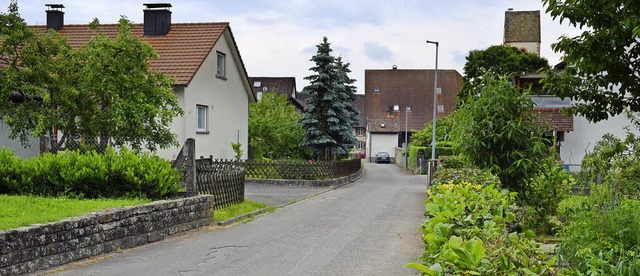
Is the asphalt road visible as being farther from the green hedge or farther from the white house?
the white house

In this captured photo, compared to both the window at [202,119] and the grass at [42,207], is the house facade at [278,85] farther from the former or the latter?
the grass at [42,207]

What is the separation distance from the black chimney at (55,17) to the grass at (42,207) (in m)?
23.8

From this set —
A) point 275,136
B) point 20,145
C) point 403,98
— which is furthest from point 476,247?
point 403,98

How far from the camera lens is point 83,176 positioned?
12.2 m

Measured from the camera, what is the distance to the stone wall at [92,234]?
26.3 ft

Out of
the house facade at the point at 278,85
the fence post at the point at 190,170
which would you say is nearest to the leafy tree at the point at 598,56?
the fence post at the point at 190,170

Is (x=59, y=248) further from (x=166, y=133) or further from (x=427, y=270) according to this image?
(x=166, y=133)

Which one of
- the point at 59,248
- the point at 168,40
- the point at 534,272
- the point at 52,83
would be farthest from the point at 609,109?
the point at 168,40

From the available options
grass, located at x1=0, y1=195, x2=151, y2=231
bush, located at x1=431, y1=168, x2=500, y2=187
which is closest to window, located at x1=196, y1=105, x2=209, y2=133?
bush, located at x1=431, y1=168, x2=500, y2=187

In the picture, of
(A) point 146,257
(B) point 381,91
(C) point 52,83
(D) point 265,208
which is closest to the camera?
(A) point 146,257

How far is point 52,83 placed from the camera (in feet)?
53.0

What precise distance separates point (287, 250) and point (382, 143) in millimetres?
70309

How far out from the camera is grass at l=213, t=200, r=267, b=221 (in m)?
14.8

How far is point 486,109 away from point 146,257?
5973mm
